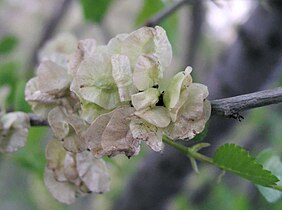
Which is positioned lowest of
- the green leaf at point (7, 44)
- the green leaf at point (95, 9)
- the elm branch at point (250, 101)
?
the green leaf at point (7, 44)

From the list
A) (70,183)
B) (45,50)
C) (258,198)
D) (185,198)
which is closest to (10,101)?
(45,50)

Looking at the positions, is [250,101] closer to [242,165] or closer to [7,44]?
[242,165]

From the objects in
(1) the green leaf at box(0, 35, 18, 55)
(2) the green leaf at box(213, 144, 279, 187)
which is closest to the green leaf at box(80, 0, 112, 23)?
(1) the green leaf at box(0, 35, 18, 55)

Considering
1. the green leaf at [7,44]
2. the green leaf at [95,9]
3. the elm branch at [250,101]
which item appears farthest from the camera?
the green leaf at [7,44]

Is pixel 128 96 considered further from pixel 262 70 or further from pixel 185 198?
pixel 185 198

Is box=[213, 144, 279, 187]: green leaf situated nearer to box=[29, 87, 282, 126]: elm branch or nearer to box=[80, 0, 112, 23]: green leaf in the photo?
box=[29, 87, 282, 126]: elm branch

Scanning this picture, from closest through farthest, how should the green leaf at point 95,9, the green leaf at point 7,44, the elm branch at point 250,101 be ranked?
the elm branch at point 250,101 < the green leaf at point 95,9 < the green leaf at point 7,44

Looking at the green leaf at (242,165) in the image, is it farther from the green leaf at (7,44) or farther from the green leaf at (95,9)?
the green leaf at (7,44)

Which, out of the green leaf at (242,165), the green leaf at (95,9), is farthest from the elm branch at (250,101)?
the green leaf at (95,9)

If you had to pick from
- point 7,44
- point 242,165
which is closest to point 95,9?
point 7,44
